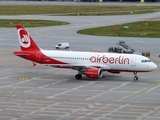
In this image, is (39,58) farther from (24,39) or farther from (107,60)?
(107,60)

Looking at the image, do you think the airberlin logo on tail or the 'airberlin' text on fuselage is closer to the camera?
the 'airberlin' text on fuselage

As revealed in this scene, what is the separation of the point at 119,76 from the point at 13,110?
987 inches

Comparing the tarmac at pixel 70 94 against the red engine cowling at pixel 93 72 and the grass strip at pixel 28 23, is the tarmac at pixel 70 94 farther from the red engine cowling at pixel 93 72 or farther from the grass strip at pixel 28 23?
the grass strip at pixel 28 23

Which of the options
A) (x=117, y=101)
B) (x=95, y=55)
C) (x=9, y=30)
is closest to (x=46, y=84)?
(x=95, y=55)

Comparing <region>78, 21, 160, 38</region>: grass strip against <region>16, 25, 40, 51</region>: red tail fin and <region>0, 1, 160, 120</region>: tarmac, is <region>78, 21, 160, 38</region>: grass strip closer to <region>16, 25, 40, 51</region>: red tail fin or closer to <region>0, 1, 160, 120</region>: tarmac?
<region>0, 1, 160, 120</region>: tarmac

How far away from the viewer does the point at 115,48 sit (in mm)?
98938

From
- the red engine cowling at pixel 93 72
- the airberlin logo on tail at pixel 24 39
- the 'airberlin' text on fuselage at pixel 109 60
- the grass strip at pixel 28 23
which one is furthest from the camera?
the grass strip at pixel 28 23

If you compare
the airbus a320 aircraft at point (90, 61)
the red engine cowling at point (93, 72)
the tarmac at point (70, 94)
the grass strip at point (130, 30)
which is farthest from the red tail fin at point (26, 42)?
the grass strip at point (130, 30)

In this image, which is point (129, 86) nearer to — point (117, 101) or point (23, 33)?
point (117, 101)

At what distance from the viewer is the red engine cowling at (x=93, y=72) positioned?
6744cm

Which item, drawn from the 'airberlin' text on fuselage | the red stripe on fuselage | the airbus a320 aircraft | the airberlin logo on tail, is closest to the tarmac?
the airbus a320 aircraft

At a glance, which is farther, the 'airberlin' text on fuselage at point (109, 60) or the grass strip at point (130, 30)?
the grass strip at point (130, 30)

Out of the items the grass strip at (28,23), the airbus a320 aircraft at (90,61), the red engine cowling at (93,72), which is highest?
the grass strip at (28,23)

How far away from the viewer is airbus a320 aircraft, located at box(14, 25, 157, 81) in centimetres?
6781
